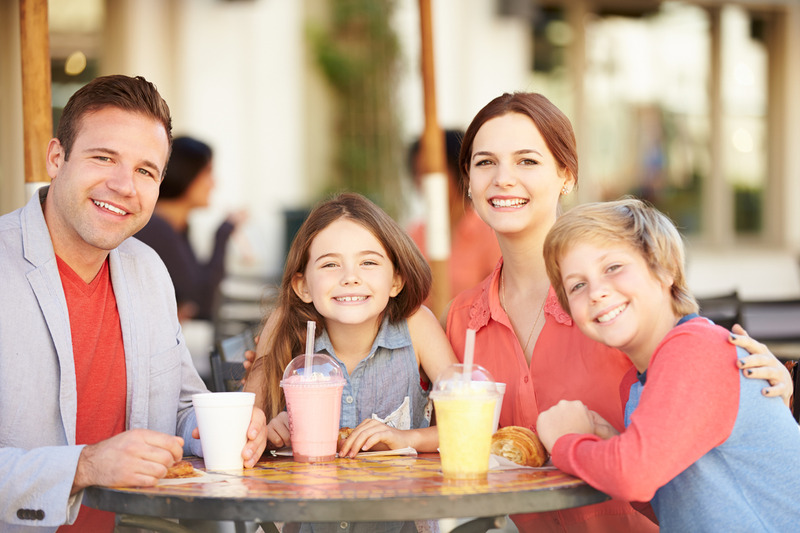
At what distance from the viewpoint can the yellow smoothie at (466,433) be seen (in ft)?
5.82

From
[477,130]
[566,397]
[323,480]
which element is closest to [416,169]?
[477,130]

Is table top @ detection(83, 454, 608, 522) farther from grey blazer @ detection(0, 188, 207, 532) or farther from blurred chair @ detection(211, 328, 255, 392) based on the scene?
blurred chair @ detection(211, 328, 255, 392)

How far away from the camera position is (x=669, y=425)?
173 centimetres

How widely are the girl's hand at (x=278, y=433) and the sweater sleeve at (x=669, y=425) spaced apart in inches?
26.2

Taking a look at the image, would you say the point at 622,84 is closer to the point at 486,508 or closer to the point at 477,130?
the point at 477,130

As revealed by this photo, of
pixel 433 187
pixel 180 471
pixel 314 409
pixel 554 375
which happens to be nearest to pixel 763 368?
pixel 554 375

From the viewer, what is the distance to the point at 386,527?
2295 millimetres

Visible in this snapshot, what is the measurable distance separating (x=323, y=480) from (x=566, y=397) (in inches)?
30.9

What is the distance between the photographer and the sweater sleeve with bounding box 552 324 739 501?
5.60ft

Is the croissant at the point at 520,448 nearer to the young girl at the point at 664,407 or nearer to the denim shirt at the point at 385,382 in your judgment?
the young girl at the point at 664,407

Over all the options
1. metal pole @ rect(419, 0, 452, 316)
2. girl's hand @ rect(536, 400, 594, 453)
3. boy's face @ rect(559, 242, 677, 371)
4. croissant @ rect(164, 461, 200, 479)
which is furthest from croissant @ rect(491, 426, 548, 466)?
metal pole @ rect(419, 0, 452, 316)

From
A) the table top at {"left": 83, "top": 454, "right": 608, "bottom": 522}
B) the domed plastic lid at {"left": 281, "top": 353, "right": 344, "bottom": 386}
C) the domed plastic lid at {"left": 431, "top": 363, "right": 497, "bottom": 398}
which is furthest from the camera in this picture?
the domed plastic lid at {"left": 281, "top": 353, "right": 344, "bottom": 386}

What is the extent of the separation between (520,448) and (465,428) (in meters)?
0.20

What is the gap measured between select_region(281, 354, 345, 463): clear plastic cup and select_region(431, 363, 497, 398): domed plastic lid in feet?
0.93
